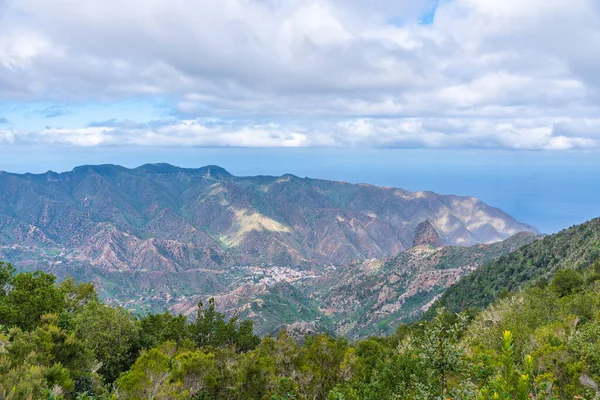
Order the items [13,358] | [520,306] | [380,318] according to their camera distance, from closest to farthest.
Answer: [13,358] < [520,306] < [380,318]

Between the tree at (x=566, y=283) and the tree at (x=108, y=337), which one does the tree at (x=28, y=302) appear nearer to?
the tree at (x=108, y=337)

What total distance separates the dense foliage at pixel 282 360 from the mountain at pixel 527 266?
1943 inches

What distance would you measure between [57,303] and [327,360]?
28.3 metres

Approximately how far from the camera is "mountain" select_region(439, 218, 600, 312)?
326 feet

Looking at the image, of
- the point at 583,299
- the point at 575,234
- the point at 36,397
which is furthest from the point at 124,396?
the point at 575,234

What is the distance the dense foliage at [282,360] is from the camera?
58.3 ft

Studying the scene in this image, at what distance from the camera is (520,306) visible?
58.0 metres

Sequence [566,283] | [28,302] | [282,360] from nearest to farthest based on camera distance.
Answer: [28,302], [282,360], [566,283]

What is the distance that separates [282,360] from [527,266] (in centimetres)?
9896

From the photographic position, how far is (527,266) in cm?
11719

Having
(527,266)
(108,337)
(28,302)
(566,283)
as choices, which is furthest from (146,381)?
(527,266)

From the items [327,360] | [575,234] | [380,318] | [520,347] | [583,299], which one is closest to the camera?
[520,347]

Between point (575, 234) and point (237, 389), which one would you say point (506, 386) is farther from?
point (575, 234)

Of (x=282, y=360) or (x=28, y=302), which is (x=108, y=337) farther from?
(x=282, y=360)
